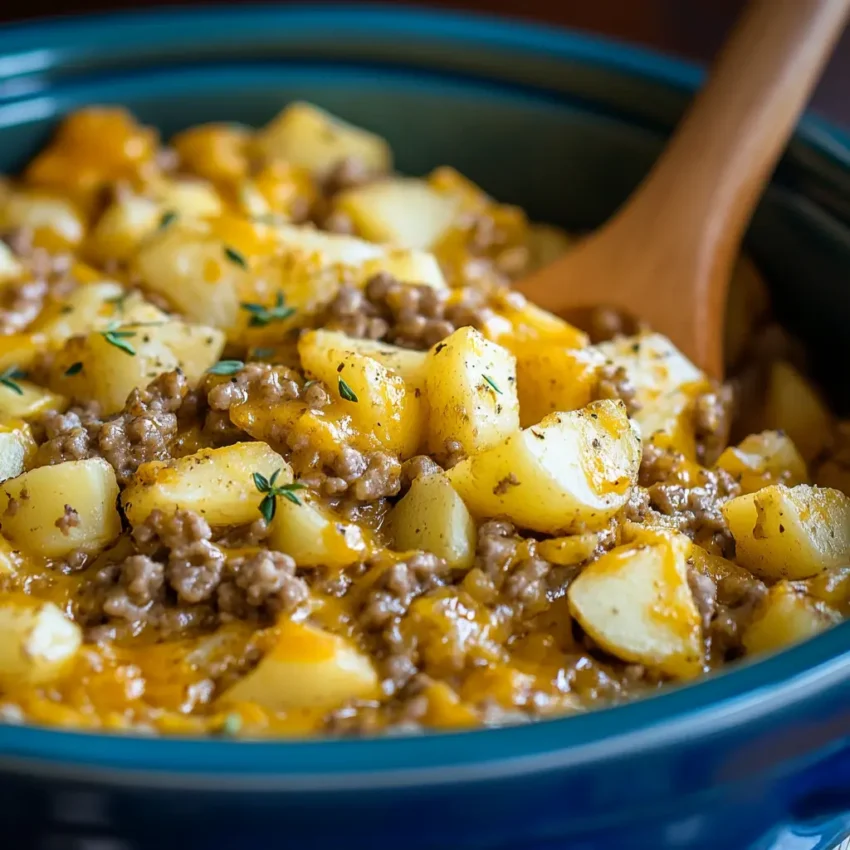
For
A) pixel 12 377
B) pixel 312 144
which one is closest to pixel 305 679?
pixel 12 377

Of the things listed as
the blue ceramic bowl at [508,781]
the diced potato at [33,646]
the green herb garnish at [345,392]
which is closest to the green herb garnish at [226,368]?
the green herb garnish at [345,392]

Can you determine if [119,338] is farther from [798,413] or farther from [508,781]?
[798,413]

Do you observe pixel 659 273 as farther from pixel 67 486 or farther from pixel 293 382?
pixel 67 486

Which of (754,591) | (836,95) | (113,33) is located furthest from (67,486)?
(836,95)

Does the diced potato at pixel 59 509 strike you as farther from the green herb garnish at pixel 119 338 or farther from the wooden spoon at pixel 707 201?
the wooden spoon at pixel 707 201

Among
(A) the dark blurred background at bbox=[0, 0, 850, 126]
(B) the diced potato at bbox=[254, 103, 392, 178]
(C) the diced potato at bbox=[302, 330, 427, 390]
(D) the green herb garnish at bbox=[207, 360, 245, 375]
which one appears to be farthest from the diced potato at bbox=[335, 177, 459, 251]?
(A) the dark blurred background at bbox=[0, 0, 850, 126]

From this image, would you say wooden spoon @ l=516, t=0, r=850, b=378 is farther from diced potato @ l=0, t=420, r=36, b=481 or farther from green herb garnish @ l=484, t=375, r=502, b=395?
diced potato @ l=0, t=420, r=36, b=481
